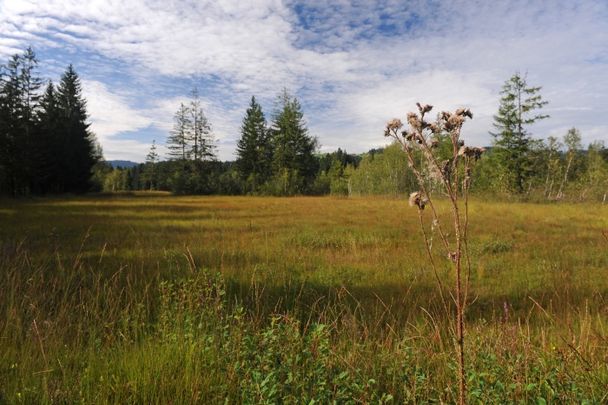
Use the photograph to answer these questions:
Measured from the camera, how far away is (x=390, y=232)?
39.4ft

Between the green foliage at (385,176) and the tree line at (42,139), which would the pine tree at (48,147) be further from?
the green foliage at (385,176)

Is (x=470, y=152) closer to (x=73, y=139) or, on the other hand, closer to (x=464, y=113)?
(x=464, y=113)

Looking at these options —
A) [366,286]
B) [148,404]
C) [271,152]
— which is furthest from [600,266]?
[271,152]

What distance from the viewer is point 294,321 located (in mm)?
4176

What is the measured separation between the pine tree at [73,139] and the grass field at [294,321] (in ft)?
110

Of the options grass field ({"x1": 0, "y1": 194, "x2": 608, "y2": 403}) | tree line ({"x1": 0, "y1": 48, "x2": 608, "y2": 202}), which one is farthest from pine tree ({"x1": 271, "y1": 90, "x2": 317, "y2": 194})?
grass field ({"x1": 0, "y1": 194, "x2": 608, "y2": 403})

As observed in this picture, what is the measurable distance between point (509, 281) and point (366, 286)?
8.99 ft

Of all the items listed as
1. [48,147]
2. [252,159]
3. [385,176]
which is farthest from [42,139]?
[385,176]

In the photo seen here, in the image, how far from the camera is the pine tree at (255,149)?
187 ft

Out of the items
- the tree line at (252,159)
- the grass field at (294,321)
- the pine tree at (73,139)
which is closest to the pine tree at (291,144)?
the tree line at (252,159)

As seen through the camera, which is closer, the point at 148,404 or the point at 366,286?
the point at 148,404

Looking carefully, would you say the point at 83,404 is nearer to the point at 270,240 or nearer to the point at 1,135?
the point at 270,240

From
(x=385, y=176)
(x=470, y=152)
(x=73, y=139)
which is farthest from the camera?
(x=385, y=176)

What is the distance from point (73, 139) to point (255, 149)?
25.0 m
